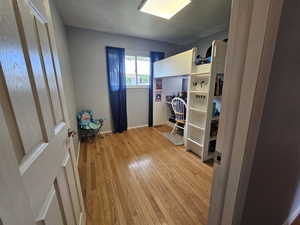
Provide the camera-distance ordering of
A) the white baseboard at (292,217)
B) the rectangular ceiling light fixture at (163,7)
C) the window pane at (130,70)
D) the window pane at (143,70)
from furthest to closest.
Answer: the window pane at (143,70)
the window pane at (130,70)
the rectangular ceiling light fixture at (163,7)
the white baseboard at (292,217)

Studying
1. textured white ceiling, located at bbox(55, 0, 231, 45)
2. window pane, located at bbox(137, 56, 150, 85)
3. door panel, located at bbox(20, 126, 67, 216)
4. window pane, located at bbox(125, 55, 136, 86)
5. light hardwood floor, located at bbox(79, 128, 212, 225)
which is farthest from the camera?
window pane, located at bbox(137, 56, 150, 85)

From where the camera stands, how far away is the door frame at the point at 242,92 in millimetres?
459

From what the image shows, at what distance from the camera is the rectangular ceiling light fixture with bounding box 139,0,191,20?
1.80m

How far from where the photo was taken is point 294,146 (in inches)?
32.3

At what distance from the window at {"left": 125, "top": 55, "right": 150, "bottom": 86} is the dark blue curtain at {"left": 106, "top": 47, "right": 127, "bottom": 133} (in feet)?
0.81

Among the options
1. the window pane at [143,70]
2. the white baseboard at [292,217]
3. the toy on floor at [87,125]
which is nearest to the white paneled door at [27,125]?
the white baseboard at [292,217]

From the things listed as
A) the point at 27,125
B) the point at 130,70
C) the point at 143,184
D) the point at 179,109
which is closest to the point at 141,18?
the point at 130,70

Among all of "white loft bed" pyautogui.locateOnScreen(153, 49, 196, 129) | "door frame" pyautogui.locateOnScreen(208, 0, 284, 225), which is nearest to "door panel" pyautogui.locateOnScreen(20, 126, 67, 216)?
"door frame" pyautogui.locateOnScreen(208, 0, 284, 225)

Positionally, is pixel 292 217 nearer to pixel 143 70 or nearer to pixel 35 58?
pixel 35 58

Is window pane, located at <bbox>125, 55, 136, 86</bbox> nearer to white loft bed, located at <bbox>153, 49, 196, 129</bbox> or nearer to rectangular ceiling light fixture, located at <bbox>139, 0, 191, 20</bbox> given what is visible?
white loft bed, located at <bbox>153, 49, 196, 129</bbox>

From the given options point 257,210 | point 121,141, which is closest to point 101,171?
point 121,141

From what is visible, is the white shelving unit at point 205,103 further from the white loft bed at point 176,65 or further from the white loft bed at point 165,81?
the white loft bed at point 165,81

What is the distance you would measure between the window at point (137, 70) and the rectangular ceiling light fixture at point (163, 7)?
1.45 meters

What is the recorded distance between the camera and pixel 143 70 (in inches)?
142
